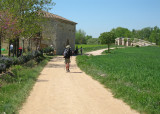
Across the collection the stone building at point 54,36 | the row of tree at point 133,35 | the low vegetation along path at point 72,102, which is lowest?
the low vegetation along path at point 72,102

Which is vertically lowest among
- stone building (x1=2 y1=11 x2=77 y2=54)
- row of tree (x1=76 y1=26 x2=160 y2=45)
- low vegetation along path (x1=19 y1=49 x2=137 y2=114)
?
low vegetation along path (x1=19 y1=49 x2=137 y2=114)

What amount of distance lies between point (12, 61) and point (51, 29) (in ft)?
72.8

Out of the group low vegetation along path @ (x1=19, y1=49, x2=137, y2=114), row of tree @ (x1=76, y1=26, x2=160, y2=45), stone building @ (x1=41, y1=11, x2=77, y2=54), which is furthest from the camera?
row of tree @ (x1=76, y1=26, x2=160, y2=45)

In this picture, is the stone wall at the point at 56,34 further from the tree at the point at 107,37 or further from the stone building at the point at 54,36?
the tree at the point at 107,37

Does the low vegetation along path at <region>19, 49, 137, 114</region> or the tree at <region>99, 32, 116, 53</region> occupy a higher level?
the tree at <region>99, 32, 116, 53</region>

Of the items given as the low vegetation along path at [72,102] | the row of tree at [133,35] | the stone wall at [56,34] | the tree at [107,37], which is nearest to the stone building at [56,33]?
the stone wall at [56,34]

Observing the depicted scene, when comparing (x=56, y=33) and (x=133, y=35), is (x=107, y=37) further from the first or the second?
(x=133, y=35)

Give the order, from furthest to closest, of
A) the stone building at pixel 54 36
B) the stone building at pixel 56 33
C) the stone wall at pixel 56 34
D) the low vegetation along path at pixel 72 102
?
the stone wall at pixel 56 34 < the stone building at pixel 56 33 < the stone building at pixel 54 36 < the low vegetation along path at pixel 72 102

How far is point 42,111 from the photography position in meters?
5.47

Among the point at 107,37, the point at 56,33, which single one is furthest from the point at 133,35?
the point at 56,33

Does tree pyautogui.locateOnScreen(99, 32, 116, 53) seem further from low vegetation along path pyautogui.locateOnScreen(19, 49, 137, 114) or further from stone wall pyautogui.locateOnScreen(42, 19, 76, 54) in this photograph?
low vegetation along path pyautogui.locateOnScreen(19, 49, 137, 114)

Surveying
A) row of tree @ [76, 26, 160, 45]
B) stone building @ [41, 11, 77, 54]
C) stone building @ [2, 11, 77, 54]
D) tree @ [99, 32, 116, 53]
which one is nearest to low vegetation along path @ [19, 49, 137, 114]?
stone building @ [2, 11, 77, 54]

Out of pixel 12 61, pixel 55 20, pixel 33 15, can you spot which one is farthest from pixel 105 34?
pixel 12 61

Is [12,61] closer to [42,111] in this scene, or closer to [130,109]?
[42,111]
